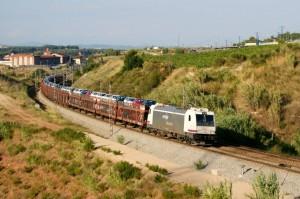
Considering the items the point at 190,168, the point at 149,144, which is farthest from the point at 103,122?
Answer: the point at 190,168

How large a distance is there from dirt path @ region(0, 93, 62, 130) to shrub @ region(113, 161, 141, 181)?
19205 millimetres

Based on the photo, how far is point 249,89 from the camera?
4522 centimetres

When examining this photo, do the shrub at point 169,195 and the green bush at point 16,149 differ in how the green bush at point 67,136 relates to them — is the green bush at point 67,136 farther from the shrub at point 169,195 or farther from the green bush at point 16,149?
the shrub at point 169,195

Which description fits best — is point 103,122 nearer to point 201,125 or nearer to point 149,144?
point 149,144

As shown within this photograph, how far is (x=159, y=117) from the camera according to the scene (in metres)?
39.7

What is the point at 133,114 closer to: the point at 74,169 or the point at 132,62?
the point at 74,169

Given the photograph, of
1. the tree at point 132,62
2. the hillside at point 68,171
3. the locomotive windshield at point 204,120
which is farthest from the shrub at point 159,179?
the tree at point 132,62

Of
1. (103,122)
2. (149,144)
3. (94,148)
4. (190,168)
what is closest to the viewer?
(190,168)

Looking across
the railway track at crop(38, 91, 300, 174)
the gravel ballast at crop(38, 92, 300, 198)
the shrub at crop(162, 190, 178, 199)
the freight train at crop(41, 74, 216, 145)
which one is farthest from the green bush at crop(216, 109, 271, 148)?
the shrub at crop(162, 190, 178, 199)

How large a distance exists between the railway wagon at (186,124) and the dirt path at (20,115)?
36.7 ft

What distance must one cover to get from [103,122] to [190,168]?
27259mm

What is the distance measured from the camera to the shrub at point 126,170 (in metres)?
23.8

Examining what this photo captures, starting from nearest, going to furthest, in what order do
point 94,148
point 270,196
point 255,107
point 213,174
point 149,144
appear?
point 270,196
point 213,174
point 94,148
point 149,144
point 255,107

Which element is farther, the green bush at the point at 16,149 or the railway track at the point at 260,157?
the green bush at the point at 16,149
